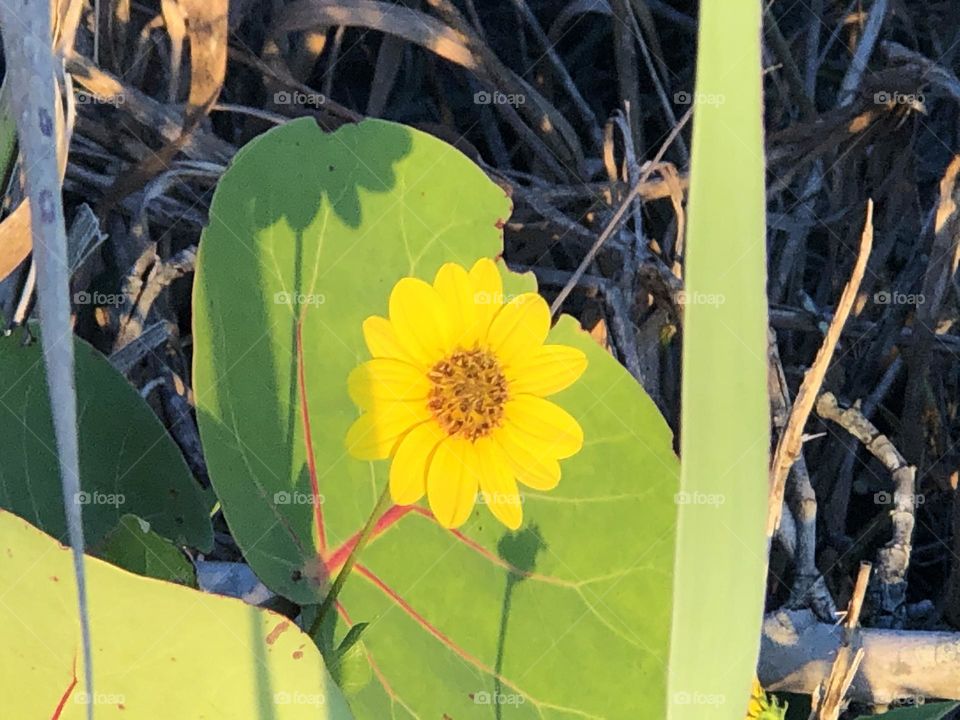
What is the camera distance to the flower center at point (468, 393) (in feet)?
1.91

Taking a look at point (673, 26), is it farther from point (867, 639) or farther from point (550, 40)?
point (867, 639)

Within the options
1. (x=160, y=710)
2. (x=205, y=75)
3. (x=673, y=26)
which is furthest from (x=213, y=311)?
(x=673, y=26)

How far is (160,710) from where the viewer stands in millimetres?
438

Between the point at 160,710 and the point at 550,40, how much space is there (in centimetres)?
79

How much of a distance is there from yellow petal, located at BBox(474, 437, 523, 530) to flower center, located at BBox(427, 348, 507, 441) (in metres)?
0.02
